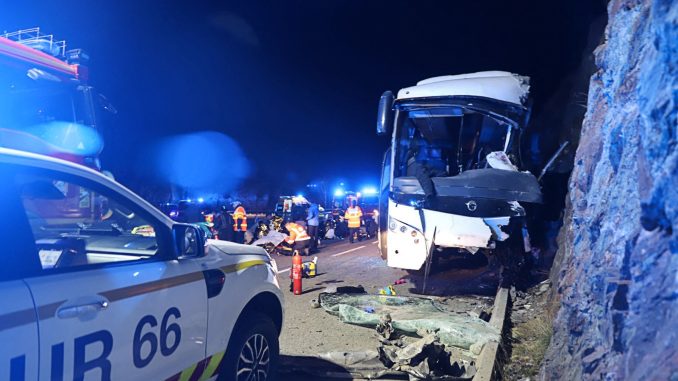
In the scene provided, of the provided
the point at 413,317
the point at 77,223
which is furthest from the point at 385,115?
the point at 77,223

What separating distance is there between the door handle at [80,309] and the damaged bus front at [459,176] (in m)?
5.64

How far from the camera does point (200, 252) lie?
2889mm

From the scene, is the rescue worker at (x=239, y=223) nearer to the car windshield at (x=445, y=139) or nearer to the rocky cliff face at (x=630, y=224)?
the car windshield at (x=445, y=139)

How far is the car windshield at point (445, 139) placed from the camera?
25.9ft

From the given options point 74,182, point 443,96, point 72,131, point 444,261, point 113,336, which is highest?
point 443,96

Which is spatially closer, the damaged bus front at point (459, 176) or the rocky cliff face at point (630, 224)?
the rocky cliff face at point (630, 224)

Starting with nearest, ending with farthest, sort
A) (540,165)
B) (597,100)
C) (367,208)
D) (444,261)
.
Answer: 1. (597,100)
2. (540,165)
3. (444,261)
4. (367,208)

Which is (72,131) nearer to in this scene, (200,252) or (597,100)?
(200,252)

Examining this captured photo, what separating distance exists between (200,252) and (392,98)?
581 centimetres

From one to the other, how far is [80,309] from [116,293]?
0.22 metres

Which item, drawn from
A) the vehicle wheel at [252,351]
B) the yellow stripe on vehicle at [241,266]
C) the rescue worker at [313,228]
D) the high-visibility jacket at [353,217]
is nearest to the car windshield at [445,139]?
the yellow stripe on vehicle at [241,266]

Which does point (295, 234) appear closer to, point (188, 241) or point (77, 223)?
point (77, 223)

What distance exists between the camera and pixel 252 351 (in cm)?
346

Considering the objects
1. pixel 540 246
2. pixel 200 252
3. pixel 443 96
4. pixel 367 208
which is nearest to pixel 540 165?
pixel 540 246
